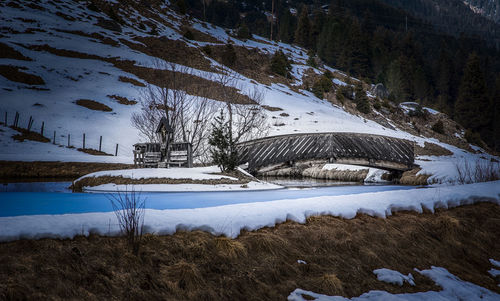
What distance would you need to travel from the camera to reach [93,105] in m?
34.4

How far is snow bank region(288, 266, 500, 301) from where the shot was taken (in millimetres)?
4301

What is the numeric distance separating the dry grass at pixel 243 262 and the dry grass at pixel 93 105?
1303 inches

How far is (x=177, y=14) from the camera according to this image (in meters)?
82.8

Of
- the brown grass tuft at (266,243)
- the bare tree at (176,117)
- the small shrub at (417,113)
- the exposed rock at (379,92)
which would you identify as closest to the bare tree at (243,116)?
the bare tree at (176,117)

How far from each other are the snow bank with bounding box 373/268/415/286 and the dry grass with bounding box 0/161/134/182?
18.1 metres

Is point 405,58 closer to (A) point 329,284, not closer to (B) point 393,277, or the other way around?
(B) point 393,277

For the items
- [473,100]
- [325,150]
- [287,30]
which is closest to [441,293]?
[325,150]

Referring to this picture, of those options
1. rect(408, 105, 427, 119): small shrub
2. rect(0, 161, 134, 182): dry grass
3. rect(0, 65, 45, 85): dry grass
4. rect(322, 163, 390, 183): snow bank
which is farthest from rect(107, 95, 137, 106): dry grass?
rect(408, 105, 427, 119): small shrub

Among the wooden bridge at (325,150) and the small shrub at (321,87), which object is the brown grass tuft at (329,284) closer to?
the wooden bridge at (325,150)

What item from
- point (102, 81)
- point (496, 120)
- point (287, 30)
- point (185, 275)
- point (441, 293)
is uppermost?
point (287, 30)

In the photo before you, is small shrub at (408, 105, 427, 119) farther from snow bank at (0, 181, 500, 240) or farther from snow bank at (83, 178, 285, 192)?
snow bank at (83, 178, 285, 192)

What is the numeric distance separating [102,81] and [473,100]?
69654mm

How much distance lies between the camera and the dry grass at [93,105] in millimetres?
33969

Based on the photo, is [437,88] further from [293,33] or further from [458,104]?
[293,33]
